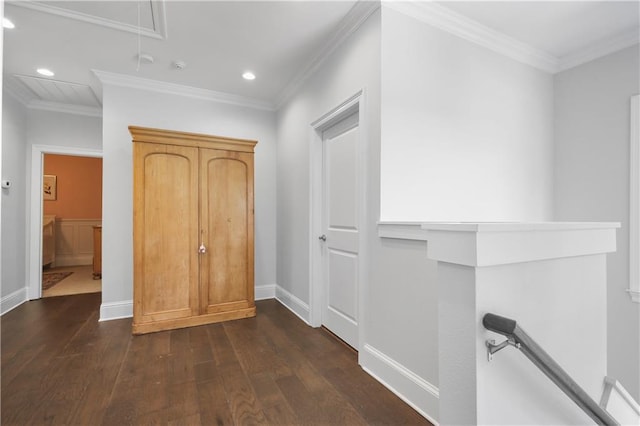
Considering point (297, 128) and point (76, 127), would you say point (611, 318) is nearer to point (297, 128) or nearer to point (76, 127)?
point (297, 128)

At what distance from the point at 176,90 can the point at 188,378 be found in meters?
3.14

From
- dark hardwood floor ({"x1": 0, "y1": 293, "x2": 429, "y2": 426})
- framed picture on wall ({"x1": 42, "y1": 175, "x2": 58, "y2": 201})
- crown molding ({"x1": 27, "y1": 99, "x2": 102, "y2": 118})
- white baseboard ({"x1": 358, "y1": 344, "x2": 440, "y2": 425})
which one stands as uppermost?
crown molding ({"x1": 27, "y1": 99, "x2": 102, "y2": 118})

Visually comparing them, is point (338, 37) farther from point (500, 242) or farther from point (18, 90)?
point (18, 90)

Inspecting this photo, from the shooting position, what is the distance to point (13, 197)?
149 inches

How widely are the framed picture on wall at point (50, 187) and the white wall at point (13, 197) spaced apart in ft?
10.4

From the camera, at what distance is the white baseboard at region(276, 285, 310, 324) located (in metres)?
3.39

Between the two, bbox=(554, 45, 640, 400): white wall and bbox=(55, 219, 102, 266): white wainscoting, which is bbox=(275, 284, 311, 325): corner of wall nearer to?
bbox=(554, 45, 640, 400): white wall

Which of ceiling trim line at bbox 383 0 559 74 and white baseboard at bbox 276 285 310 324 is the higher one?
ceiling trim line at bbox 383 0 559 74

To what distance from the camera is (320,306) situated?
325cm

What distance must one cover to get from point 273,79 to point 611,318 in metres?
4.09

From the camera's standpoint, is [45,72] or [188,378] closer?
[188,378]

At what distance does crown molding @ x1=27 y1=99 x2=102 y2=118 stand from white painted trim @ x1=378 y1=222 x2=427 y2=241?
14.3 ft

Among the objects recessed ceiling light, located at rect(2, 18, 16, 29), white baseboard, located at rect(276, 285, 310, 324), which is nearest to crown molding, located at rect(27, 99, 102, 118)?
recessed ceiling light, located at rect(2, 18, 16, 29)

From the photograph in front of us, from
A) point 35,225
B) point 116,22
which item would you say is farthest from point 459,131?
point 35,225
